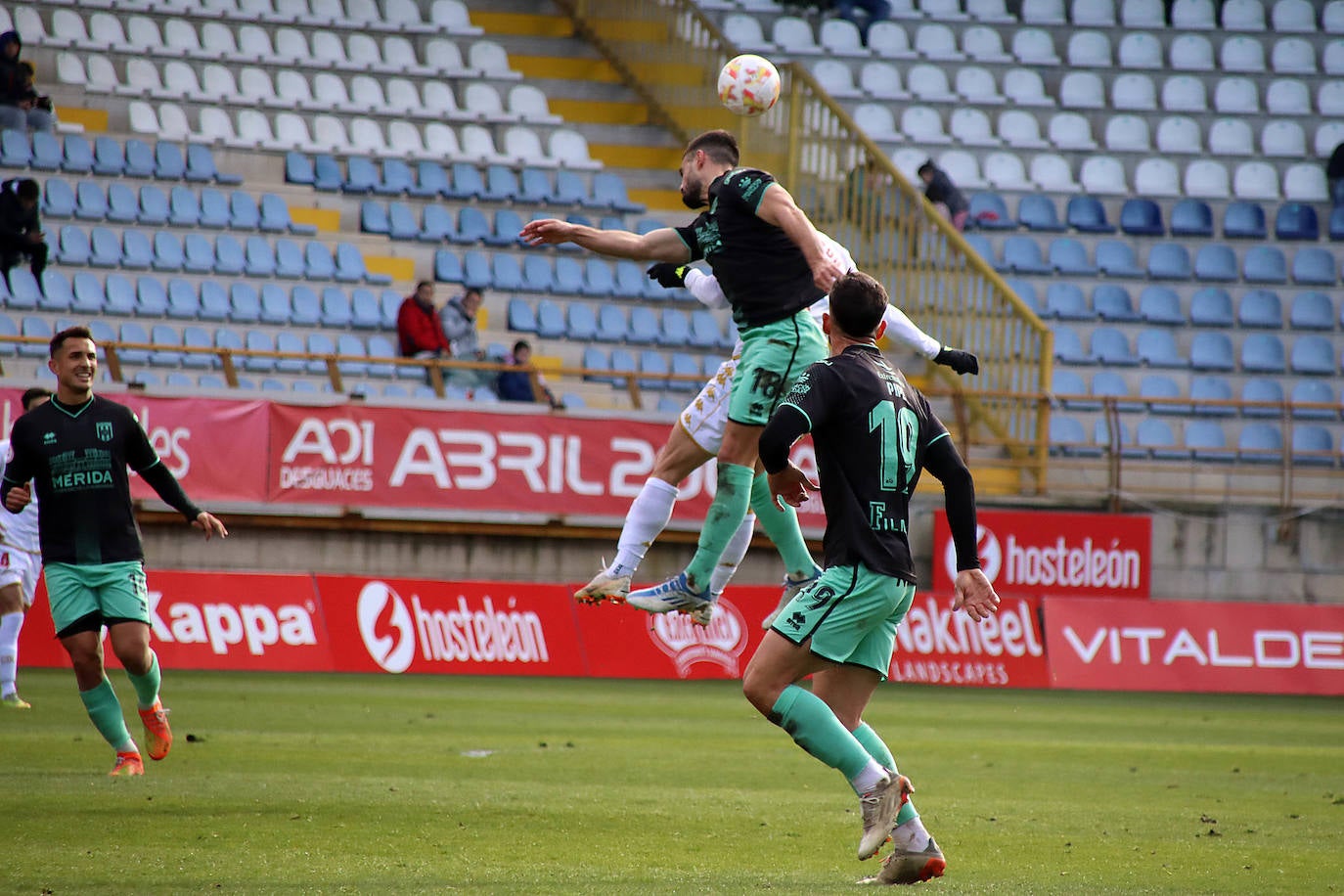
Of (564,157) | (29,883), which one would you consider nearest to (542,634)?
(564,157)

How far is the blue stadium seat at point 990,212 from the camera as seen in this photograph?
2483 centimetres

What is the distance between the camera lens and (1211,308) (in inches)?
960

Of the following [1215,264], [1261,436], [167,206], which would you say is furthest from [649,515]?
[1215,264]

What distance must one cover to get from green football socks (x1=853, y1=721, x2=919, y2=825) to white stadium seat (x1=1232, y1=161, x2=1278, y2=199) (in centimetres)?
2190

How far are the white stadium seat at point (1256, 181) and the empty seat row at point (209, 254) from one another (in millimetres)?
12989

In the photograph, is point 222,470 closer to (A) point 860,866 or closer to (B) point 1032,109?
(A) point 860,866

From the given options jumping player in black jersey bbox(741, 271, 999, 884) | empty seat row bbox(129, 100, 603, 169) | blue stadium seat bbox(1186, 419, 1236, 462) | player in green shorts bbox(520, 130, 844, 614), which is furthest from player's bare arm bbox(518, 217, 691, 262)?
empty seat row bbox(129, 100, 603, 169)

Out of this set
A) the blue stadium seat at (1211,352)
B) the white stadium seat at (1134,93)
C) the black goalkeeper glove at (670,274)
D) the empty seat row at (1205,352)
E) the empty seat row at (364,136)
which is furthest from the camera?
the white stadium seat at (1134,93)

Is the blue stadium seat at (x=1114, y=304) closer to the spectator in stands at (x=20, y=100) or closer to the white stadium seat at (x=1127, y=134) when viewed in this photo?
the white stadium seat at (x=1127, y=134)

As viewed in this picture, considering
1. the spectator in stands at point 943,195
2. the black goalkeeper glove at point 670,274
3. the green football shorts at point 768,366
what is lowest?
the green football shorts at point 768,366

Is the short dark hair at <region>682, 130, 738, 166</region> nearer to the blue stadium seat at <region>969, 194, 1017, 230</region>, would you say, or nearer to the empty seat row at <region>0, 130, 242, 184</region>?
the empty seat row at <region>0, 130, 242, 184</region>

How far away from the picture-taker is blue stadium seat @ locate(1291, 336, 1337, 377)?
2375 cm

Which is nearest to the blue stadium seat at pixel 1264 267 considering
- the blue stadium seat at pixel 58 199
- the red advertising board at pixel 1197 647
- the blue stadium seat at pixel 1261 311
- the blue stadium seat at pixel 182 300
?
the blue stadium seat at pixel 1261 311

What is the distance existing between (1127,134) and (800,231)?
2136 cm
